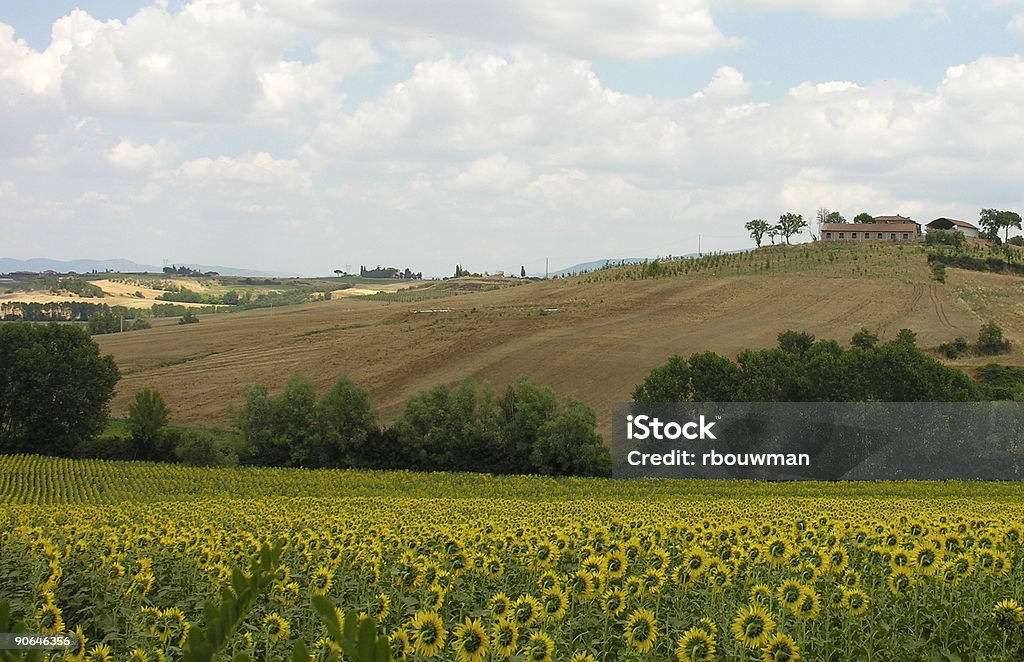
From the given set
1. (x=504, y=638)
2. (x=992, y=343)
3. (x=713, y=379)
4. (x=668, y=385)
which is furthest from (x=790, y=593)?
(x=992, y=343)

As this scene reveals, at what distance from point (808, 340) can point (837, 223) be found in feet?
290

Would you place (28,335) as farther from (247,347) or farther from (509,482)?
(509,482)

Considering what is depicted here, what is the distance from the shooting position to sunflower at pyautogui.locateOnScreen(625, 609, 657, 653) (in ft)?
21.7

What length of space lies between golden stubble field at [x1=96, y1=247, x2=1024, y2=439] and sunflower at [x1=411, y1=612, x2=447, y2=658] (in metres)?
60.8

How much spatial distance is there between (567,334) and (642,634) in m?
83.8

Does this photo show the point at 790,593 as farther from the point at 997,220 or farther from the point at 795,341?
the point at 997,220

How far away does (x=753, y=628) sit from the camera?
6480 mm

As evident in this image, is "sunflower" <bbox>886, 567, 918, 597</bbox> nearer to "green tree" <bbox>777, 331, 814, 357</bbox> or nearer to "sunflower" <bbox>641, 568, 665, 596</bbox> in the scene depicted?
"sunflower" <bbox>641, 568, 665, 596</bbox>

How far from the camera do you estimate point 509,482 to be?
168ft

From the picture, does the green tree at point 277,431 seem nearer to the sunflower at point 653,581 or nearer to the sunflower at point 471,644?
the sunflower at point 653,581

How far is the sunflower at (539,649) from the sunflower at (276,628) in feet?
6.85

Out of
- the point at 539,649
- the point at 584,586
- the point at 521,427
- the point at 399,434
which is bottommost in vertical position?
the point at 399,434

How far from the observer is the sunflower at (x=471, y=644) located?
6.03 meters

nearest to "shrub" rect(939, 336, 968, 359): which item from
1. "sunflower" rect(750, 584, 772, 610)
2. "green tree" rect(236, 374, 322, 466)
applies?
"green tree" rect(236, 374, 322, 466)
